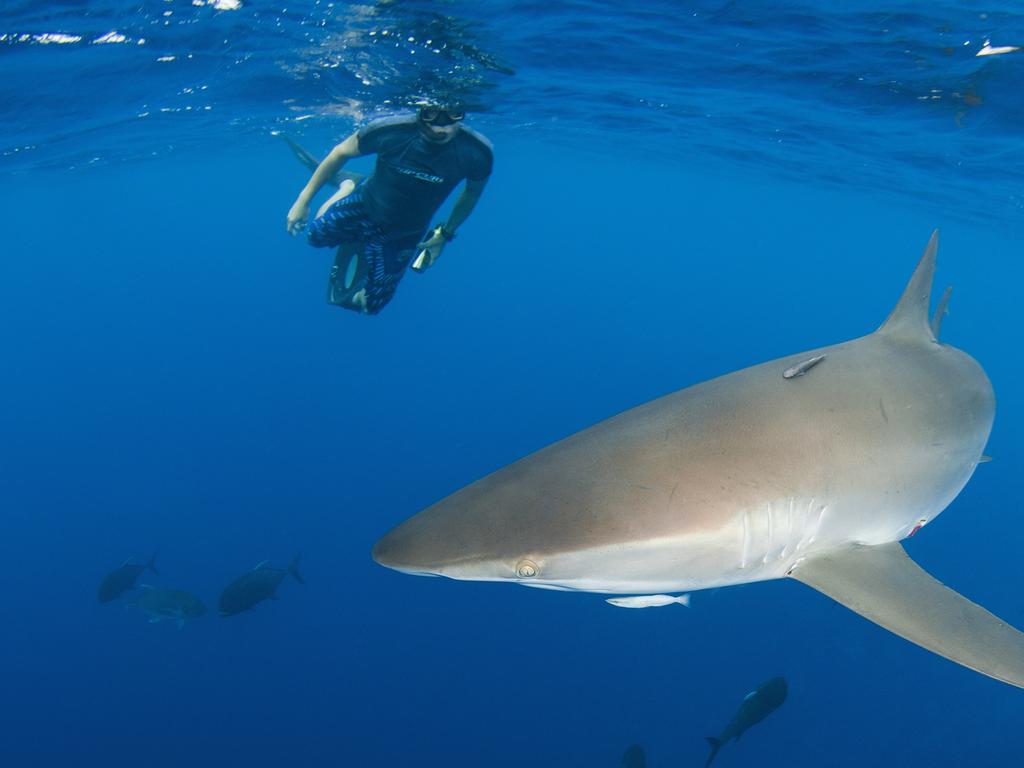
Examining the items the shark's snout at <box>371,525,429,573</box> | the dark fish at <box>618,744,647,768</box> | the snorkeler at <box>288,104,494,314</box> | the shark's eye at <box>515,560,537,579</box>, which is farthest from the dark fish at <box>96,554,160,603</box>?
the shark's eye at <box>515,560,537,579</box>

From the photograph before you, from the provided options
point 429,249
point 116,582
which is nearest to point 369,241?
point 429,249

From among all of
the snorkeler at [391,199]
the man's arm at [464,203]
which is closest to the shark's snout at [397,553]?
the snorkeler at [391,199]

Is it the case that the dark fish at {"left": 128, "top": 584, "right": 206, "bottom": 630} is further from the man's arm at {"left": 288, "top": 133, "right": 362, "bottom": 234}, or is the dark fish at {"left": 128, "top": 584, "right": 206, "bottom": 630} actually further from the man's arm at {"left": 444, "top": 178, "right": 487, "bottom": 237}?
the man's arm at {"left": 444, "top": 178, "right": 487, "bottom": 237}

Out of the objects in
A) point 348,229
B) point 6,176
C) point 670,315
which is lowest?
point 670,315

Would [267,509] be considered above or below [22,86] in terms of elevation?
below

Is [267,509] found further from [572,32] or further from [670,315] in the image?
[670,315]

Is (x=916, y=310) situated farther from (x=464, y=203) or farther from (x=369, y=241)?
(x=369, y=241)

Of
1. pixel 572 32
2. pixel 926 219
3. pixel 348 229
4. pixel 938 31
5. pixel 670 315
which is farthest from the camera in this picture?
pixel 670 315

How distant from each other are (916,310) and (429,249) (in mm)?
5095

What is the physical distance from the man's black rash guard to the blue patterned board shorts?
0.17 m

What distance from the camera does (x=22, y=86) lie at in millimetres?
13023

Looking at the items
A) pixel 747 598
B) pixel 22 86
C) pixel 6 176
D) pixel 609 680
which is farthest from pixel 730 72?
pixel 6 176

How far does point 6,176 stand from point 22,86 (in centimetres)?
2056

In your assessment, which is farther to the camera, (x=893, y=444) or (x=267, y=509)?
(x=267, y=509)
